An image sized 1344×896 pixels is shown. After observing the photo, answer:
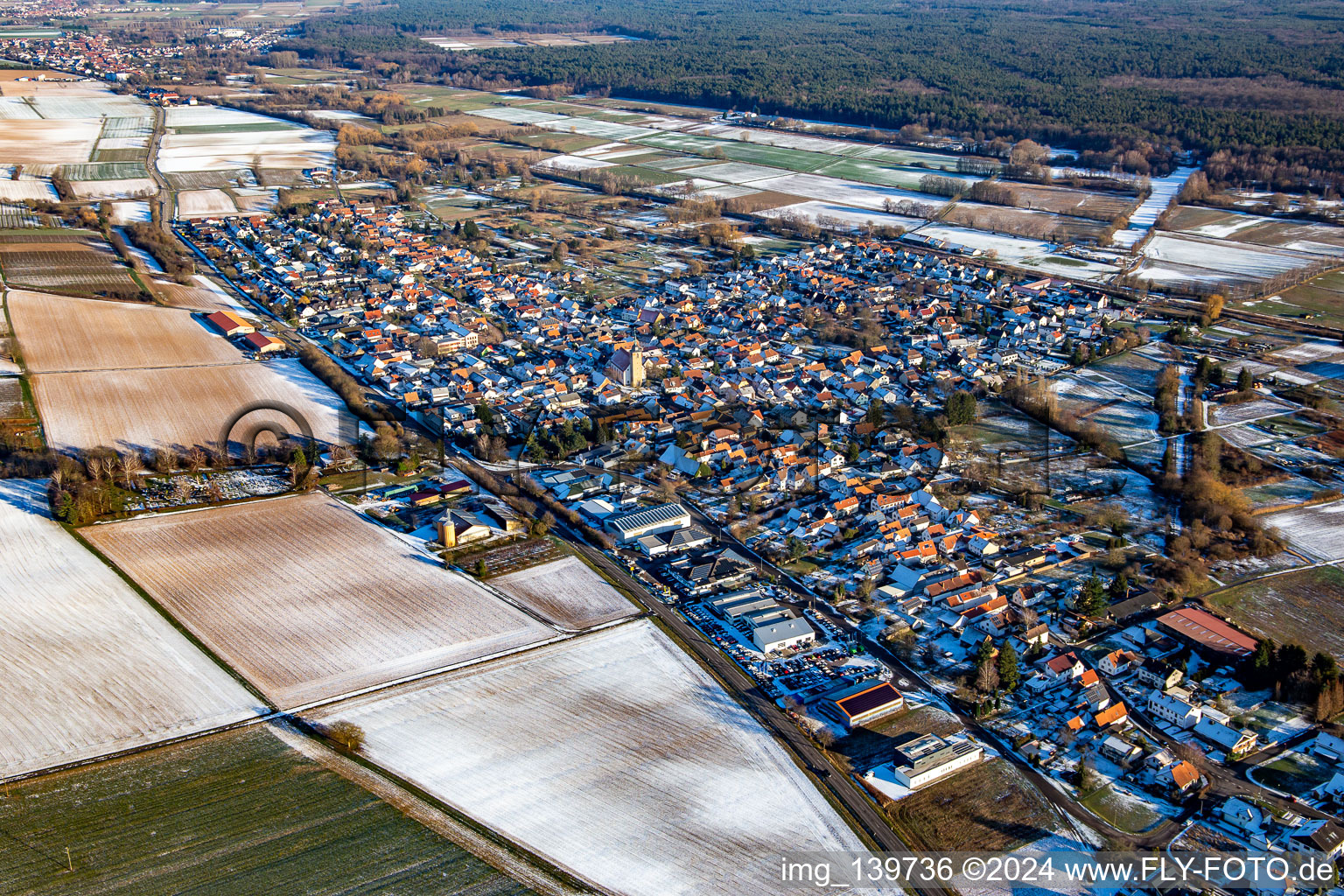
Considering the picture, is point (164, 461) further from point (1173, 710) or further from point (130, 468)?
point (1173, 710)

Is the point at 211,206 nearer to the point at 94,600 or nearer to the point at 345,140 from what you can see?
the point at 345,140

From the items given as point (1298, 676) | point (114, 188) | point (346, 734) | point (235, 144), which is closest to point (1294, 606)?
point (1298, 676)

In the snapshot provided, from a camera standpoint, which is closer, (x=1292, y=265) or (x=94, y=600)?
(x=94, y=600)

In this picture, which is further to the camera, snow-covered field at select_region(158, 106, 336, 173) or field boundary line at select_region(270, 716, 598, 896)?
snow-covered field at select_region(158, 106, 336, 173)

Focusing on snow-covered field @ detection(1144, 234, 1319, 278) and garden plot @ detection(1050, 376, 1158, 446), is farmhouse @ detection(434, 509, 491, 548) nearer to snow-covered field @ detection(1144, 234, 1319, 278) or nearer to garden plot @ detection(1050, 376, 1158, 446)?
garden plot @ detection(1050, 376, 1158, 446)

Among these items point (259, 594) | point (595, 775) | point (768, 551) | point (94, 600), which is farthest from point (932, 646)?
point (94, 600)

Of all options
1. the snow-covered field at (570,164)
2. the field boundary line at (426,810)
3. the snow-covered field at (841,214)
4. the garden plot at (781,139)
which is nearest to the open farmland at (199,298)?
the field boundary line at (426,810)

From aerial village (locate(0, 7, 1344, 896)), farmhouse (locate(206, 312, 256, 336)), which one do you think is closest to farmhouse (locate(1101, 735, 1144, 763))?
aerial village (locate(0, 7, 1344, 896))
